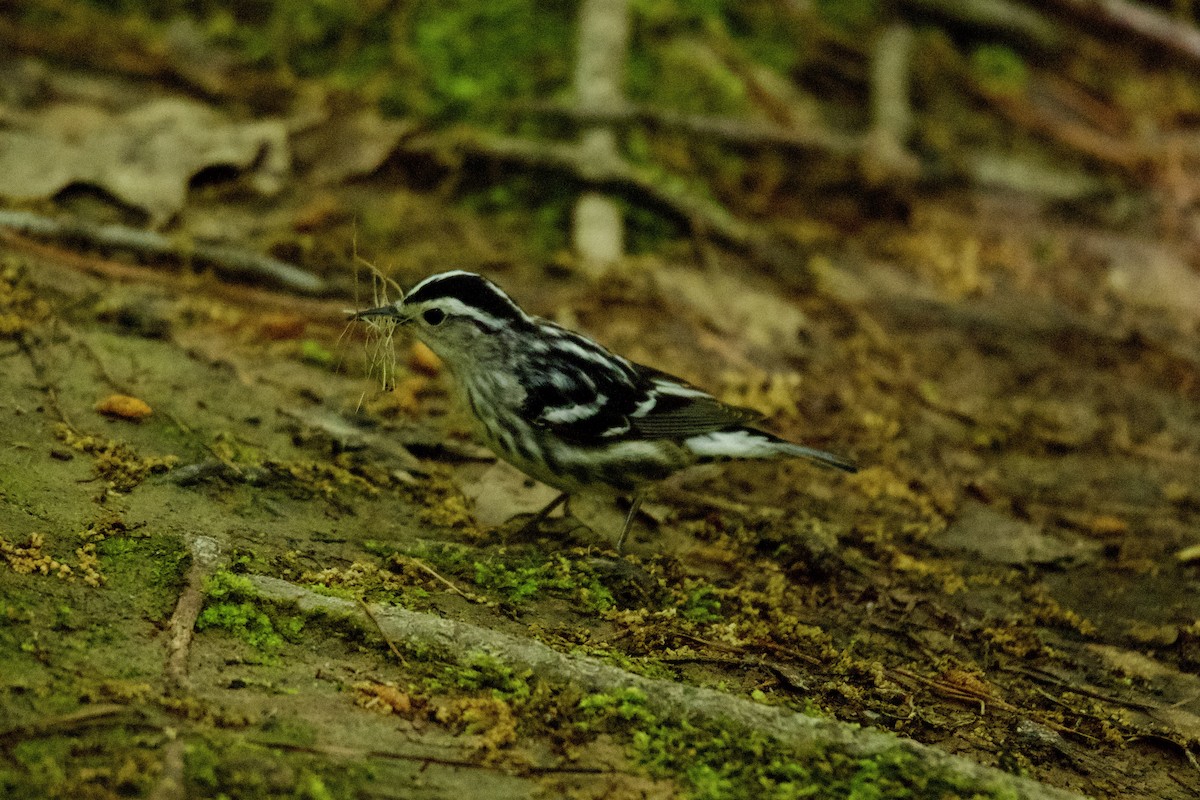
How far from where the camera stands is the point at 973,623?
4414 mm

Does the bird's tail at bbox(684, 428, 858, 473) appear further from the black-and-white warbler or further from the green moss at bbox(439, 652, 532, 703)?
the green moss at bbox(439, 652, 532, 703)

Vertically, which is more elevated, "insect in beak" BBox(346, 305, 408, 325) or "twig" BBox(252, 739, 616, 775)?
"insect in beak" BBox(346, 305, 408, 325)

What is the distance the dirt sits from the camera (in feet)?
10.0

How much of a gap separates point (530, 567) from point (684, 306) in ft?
8.88

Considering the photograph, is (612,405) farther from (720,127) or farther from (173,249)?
(720,127)

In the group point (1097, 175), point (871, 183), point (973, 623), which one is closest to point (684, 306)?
point (871, 183)

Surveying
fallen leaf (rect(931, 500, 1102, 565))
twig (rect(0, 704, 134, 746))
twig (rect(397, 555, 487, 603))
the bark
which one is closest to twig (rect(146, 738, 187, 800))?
twig (rect(0, 704, 134, 746))

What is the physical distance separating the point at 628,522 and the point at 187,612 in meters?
1.89

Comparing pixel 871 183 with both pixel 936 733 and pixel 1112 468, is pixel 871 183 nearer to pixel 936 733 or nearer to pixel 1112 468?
pixel 1112 468

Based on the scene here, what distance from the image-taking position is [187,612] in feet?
11.0

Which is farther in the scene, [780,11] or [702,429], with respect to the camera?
[780,11]

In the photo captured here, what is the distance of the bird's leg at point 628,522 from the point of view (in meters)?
4.61

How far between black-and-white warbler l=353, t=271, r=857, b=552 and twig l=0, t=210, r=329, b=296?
1.12 meters

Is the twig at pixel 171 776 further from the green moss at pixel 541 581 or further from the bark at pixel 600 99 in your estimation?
the bark at pixel 600 99
